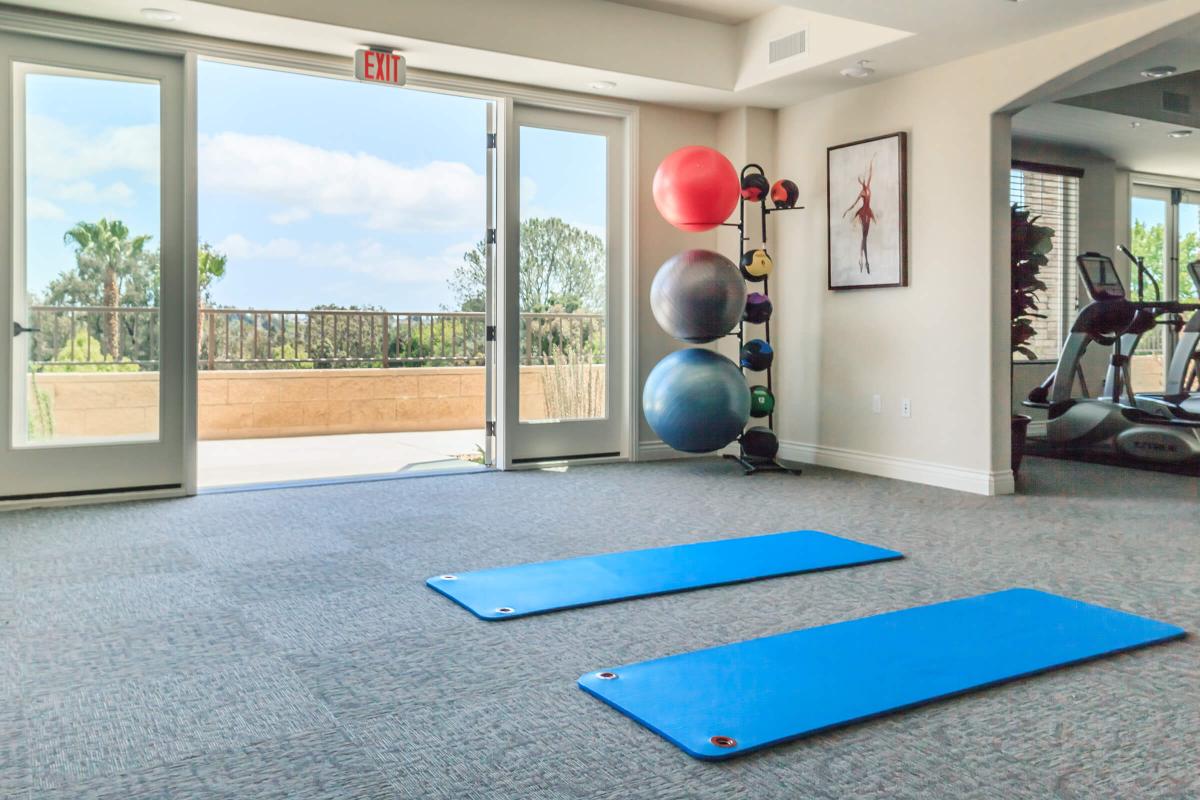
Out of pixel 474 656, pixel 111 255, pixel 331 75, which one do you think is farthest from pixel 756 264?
pixel 474 656

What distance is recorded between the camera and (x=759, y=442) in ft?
19.9

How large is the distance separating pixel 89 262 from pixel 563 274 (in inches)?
110

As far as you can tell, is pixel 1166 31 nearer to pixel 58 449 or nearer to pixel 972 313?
pixel 972 313

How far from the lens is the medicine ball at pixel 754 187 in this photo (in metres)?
6.04

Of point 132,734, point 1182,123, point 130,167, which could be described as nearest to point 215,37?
point 130,167

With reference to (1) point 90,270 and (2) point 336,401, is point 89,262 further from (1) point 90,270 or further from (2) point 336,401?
(2) point 336,401

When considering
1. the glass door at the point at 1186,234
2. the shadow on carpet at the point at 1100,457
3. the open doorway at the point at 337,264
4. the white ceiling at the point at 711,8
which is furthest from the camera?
the glass door at the point at 1186,234

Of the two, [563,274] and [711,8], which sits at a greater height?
[711,8]

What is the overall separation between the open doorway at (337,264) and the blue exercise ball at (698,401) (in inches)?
112

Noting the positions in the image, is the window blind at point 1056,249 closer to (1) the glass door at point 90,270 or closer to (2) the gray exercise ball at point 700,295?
(2) the gray exercise ball at point 700,295

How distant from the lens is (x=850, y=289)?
20.0ft

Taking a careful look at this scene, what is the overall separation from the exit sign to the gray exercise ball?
1.85m

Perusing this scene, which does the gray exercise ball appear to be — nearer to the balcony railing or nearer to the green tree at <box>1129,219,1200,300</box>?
the balcony railing

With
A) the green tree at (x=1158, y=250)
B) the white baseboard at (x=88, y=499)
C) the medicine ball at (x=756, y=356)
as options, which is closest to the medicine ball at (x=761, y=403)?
the medicine ball at (x=756, y=356)
